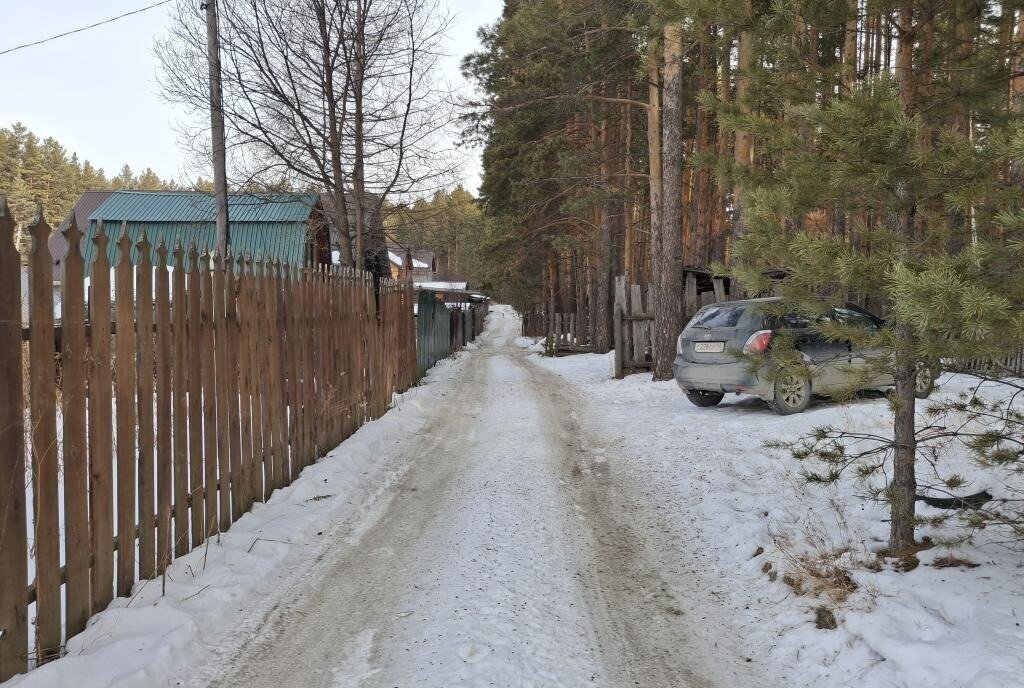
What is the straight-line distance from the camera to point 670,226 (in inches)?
515

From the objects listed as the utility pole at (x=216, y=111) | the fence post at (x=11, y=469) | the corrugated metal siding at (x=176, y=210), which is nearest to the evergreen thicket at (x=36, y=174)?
the corrugated metal siding at (x=176, y=210)

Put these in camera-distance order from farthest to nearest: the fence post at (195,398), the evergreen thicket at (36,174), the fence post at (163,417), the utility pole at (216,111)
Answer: the evergreen thicket at (36,174)
the utility pole at (216,111)
the fence post at (195,398)
the fence post at (163,417)

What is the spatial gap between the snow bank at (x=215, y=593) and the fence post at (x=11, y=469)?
0.58 ft

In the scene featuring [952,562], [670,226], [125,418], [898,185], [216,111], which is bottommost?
[952,562]

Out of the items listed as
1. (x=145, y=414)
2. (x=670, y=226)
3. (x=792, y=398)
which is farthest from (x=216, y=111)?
(x=792, y=398)

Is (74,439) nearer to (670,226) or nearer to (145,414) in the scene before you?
(145,414)

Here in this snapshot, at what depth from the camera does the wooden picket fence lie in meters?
2.87

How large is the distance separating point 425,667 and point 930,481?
14.0ft

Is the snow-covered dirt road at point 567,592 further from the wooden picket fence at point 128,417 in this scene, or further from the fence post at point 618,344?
the fence post at point 618,344

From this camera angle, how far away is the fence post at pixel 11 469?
275 cm

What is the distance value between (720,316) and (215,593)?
24.3 feet

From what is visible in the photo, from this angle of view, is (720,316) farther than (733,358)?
Yes

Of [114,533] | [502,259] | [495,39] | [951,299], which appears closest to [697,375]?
[951,299]

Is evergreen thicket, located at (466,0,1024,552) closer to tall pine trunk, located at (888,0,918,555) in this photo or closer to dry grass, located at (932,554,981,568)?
tall pine trunk, located at (888,0,918,555)
